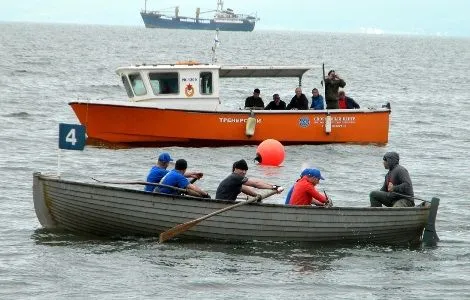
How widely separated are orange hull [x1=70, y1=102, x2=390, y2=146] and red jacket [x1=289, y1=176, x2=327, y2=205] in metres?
10.8

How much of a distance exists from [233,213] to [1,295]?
14.5 ft

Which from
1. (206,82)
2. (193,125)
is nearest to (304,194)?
(193,125)

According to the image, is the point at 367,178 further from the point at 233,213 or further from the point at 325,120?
the point at 233,213

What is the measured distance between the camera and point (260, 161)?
29031mm

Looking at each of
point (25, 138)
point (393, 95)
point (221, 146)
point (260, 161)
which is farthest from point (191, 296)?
point (393, 95)

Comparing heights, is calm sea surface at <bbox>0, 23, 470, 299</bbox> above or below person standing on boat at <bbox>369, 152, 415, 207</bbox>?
below

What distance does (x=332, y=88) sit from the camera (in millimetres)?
31641

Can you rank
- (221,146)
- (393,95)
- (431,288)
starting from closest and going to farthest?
(431,288), (221,146), (393,95)

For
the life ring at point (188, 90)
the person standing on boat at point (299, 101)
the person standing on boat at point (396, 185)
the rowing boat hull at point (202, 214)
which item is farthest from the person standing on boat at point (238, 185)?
the person standing on boat at point (299, 101)

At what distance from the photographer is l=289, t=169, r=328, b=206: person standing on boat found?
769 inches

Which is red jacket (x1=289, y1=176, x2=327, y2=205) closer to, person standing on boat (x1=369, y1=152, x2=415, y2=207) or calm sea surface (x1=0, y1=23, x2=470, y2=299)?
calm sea surface (x1=0, y1=23, x2=470, y2=299)

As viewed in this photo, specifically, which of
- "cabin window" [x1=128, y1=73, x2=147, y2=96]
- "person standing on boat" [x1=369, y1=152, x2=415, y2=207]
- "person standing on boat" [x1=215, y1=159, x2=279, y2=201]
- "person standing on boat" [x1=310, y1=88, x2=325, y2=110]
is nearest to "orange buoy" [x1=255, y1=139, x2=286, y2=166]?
"person standing on boat" [x1=310, y1=88, x2=325, y2=110]

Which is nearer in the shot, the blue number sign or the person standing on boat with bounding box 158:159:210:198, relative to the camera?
the person standing on boat with bounding box 158:159:210:198

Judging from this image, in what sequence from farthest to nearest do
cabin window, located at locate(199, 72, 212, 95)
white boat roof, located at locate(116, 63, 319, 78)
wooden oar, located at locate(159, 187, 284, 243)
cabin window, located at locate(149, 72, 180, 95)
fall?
cabin window, located at locate(199, 72, 212, 95) → cabin window, located at locate(149, 72, 180, 95) → white boat roof, located at locate(116, 63, 319, 78) → wooden oar, located at locate(159, 187, 284, 243)
